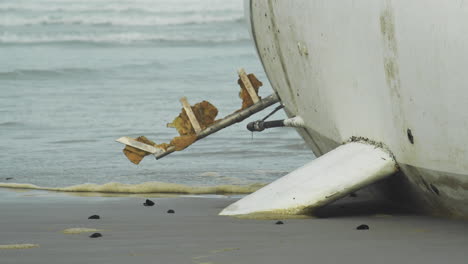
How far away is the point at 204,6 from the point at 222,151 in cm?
3460

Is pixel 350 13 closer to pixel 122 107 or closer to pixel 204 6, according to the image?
pixel 122 107

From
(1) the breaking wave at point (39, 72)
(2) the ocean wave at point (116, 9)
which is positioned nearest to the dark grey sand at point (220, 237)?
(1) the breaking wave at point (39, 72)

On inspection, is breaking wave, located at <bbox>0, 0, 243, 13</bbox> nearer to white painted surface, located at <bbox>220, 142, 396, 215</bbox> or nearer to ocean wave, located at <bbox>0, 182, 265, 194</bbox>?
ocean wave, located at <bbox>0, 182, 265, 194</bbox>

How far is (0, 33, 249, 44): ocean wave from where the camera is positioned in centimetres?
3594

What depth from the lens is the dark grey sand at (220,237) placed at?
5.32 metres

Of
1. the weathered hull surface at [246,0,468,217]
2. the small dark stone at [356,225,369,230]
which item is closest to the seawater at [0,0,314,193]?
the weathered hull surface at [246,0,468,217]

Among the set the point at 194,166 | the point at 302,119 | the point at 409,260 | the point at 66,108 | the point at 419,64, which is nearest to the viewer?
the point at 409,260

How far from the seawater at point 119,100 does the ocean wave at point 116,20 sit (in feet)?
0.25

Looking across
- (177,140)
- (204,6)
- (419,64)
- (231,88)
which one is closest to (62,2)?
(204,6)

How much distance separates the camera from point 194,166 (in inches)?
433

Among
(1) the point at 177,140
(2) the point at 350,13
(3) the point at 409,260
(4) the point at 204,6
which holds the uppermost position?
(4) the point at 204,6

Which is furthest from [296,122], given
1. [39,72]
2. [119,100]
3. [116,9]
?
[116,9]

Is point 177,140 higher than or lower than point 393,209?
higher

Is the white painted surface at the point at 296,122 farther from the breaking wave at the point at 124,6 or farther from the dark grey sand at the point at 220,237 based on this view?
the breaking wave at the point at 124,6
